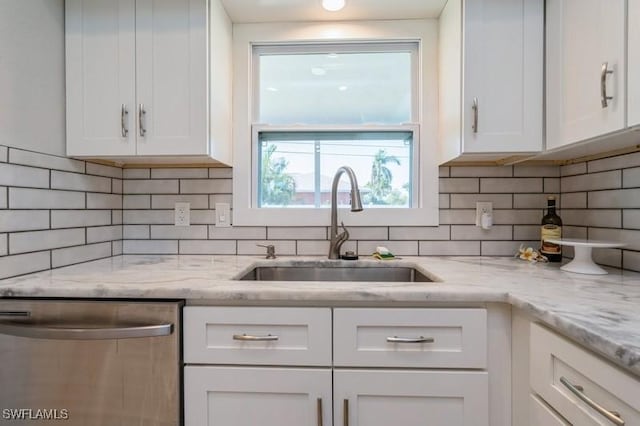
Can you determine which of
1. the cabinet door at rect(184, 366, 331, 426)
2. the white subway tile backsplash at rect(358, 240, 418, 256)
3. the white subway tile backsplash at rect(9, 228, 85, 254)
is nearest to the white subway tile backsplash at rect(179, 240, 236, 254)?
the white subway tile backsplash at rect(9, 228, 85, 254)

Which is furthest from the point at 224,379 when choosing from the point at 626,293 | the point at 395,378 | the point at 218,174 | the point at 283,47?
the point at 283,47

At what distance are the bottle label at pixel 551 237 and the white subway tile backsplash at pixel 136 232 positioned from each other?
1896 mm

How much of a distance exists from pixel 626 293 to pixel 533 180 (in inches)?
31.9

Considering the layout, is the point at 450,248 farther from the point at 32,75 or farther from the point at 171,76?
the point at 32,75

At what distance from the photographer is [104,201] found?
164cm

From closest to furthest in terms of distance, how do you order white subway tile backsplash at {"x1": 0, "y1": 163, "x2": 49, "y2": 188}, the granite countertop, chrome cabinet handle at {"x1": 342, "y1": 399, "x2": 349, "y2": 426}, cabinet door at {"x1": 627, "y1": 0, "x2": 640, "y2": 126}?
the granite countertop, cabinet door at {"x1": 627, "y1": 0, "x2": 640, "y2": 126}, chrome cabinet handle at {"x1": 342, "y1": 399, "x2": 349, "y2": 426}, white subway tile backsplash at {"x1": 0, "y1": 163, "x2": 49, "y2": 188}

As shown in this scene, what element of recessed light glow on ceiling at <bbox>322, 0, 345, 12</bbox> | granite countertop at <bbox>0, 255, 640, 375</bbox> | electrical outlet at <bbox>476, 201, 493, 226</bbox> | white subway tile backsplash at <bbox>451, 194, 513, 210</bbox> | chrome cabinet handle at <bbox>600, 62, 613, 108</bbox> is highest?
recessed light glow on ceiling at <bbox>322, 0, 345, 12</bbox>

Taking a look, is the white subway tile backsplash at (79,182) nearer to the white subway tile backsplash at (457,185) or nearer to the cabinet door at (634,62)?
the white subway tile backsplash at (457,185)

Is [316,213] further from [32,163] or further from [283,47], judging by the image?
[32,163]

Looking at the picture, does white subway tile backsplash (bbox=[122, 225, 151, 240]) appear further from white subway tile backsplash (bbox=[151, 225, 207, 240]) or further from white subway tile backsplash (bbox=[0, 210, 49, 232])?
white subway tile backsplash (bbox=[0, 210, 49, 232])

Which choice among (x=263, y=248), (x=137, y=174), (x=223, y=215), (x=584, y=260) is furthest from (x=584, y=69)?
(x=137, y=174)

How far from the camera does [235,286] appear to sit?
1061 mm

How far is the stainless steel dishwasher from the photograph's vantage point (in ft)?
3.38

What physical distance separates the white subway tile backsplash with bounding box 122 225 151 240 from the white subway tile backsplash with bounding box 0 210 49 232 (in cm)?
45
